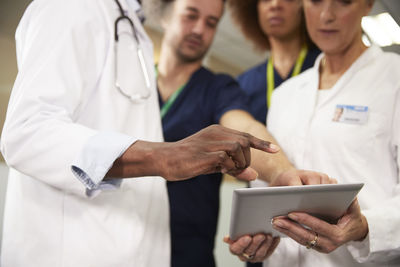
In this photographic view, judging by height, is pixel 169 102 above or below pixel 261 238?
above

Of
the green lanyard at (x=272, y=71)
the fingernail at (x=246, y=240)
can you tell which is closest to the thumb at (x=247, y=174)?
the fingernail at (x=246, y=240)

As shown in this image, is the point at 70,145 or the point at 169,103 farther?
the point at 169,103

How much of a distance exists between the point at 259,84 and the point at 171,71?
297mm

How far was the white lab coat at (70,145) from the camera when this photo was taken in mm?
543

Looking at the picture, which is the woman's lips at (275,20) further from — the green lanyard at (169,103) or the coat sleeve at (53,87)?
the coat sleeve at (53,87)

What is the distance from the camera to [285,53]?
1.27m

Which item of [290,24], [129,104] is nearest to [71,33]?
[129,104]

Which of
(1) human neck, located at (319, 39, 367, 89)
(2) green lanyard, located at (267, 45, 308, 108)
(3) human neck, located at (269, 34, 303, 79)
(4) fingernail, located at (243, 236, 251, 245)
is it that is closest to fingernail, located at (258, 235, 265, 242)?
(4) fingernail, located at (243, 236, 251, 245)

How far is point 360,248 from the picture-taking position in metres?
0.70

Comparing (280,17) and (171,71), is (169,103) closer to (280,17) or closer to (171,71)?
(171,71)

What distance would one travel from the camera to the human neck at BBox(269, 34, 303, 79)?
48.3 inches

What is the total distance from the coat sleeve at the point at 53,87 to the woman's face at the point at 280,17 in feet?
2.39

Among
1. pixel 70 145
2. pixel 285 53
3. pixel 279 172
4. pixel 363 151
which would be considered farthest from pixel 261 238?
pixel 285 53

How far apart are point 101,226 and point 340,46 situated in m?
0.63
